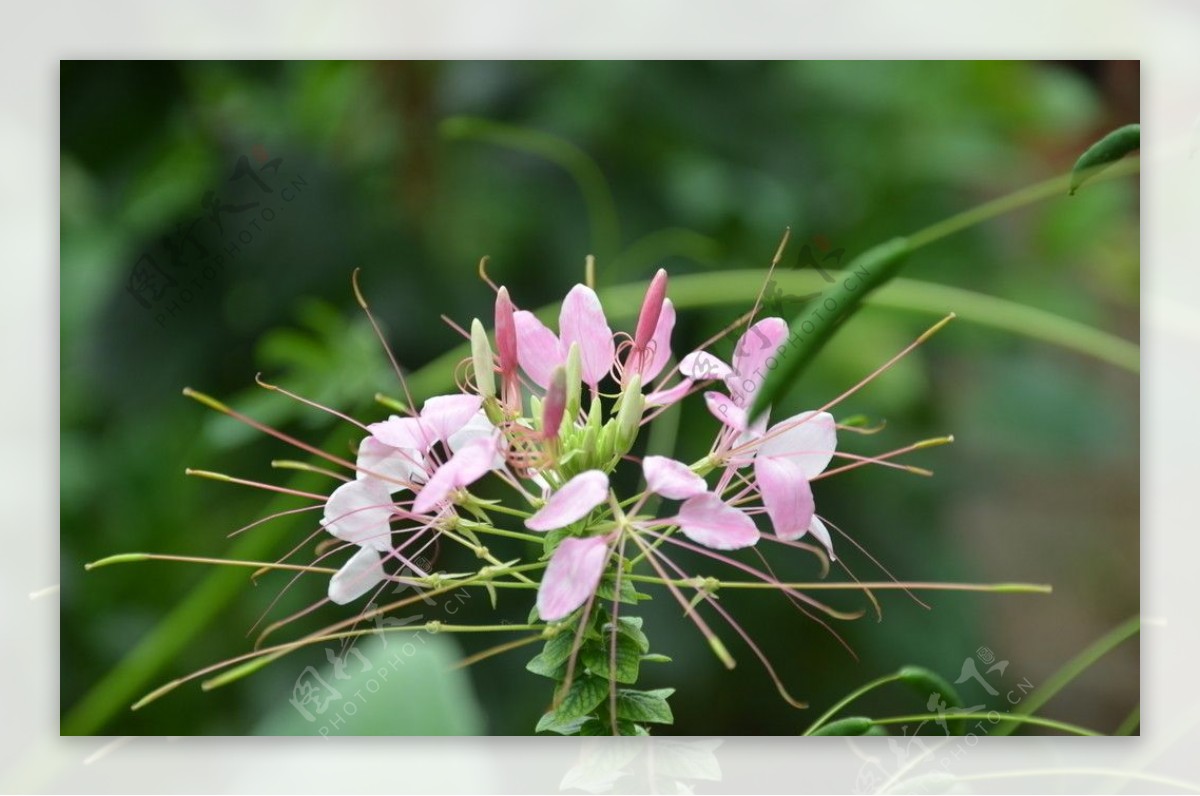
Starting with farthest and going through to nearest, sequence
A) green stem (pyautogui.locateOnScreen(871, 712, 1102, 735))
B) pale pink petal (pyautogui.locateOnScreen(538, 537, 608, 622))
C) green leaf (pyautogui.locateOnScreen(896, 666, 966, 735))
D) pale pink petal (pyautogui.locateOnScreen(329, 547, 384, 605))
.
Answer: green stem (pyautogui.locateOnScreen(871, 712, 1102, 735)) → green leaf (pyautogui.locateOnScreen(896, 666, 966, 735)) → pale pink petal (pyautogui.locateOnScreen(329, 547, 384, 605)) → pale pink petal (pyautogui.locateOnScreen(538, 537, 608, 622))

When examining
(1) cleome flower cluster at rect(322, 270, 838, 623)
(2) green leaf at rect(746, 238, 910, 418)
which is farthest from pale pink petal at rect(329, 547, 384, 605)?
(2) green leaf at rect(746, 238, 910, 418)

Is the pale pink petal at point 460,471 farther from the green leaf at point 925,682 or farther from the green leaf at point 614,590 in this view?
the green leaf at point 925,682

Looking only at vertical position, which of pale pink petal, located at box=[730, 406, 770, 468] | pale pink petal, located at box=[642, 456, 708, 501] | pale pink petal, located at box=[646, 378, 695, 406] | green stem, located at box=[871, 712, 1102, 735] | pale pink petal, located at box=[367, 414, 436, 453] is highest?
pale pink petal, located at box=[646, 378, 695, 406]

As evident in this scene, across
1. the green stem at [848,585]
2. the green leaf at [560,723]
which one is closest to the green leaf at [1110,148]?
the green stem at [848,585]

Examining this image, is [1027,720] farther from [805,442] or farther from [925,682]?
[805,442]

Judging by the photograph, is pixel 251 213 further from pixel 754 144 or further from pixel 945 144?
pixel 945 144
